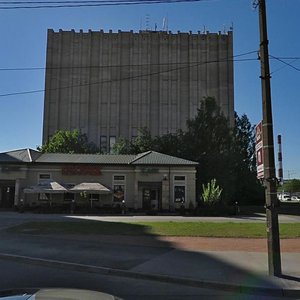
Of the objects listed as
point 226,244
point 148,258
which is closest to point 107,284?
point 148,258

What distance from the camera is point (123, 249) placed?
49.5 ft

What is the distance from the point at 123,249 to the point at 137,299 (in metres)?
6.50

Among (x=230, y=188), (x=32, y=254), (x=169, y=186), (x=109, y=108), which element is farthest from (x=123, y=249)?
(x=109, y=108)

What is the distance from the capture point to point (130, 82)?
80.1 m

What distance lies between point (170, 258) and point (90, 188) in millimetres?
29466

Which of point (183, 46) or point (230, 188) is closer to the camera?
point (230, 188)

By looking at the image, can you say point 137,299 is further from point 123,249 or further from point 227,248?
point 227,248

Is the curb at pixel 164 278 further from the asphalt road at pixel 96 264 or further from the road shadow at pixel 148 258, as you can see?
the asphalt road at pixel 96 264

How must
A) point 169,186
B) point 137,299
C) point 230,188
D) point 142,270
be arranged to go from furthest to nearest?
point 230,188, point 169,186, point 142,270, point 137,299

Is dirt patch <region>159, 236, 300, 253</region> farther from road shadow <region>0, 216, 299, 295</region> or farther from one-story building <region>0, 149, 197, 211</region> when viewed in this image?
one-story building <region>0, 149, 197, 211</region>

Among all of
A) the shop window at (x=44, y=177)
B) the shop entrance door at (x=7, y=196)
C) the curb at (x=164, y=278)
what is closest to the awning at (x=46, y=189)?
the shop window at (x=44, y=177)

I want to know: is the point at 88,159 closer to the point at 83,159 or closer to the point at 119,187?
the point at 83,159

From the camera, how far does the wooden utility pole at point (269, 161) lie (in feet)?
35.2

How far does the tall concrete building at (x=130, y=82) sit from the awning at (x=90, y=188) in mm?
35632
